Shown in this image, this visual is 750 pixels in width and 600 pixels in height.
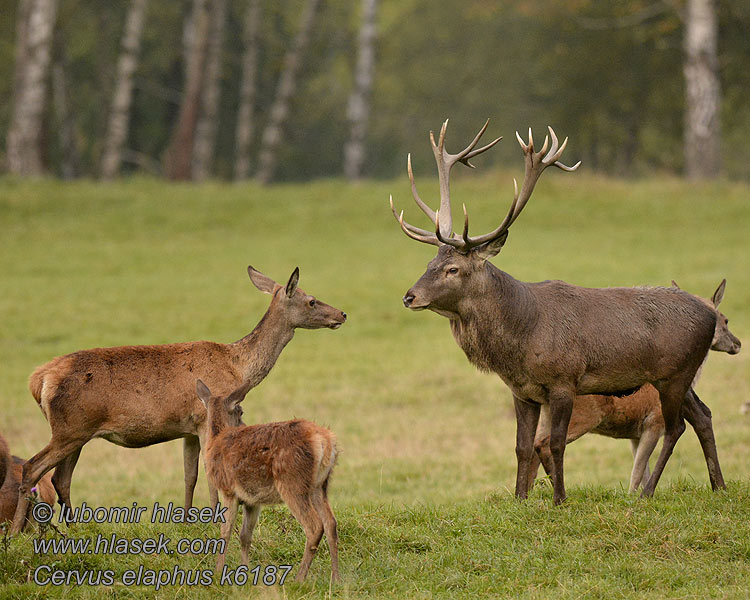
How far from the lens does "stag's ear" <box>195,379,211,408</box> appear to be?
714 cm

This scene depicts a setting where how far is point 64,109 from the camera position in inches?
1610

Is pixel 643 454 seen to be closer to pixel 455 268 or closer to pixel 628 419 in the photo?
pixel 628 419

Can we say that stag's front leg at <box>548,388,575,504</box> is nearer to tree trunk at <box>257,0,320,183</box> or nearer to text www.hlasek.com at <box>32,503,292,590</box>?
text www.hlasek.com at <box>32,503,292,590</box>

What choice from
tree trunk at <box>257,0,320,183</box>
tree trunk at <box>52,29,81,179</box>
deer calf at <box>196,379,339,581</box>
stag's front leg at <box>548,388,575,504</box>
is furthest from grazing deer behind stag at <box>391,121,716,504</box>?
tree trunk at <box>52,29,81,179</box>

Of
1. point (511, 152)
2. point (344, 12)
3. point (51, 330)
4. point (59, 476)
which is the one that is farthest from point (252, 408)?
point (511, 152)

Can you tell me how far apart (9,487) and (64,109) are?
115 ft

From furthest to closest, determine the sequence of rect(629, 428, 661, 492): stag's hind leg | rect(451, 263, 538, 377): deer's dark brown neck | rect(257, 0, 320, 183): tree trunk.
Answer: rect(257, 0, 320, 183): tree trunk → rect(629, 428, 661, 492): stag's hind leg → rect(451, 263, 538, 377): deer's dark brown neck

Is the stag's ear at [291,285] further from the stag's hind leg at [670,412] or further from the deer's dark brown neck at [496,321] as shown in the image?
the stag's hind leg at [670,412]

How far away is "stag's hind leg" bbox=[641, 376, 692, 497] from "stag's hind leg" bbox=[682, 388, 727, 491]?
7.9 inches

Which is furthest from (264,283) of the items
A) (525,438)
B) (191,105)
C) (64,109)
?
(64,109)

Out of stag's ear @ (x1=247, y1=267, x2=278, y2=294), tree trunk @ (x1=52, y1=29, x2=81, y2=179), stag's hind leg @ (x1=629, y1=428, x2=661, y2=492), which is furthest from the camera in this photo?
tree trunk @ (x1=52, y1=29, x2=81, y2=179)

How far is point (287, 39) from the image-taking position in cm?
4172

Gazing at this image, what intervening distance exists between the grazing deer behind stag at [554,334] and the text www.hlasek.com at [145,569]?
2.11m

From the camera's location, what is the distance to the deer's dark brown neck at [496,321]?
25.8 ft
